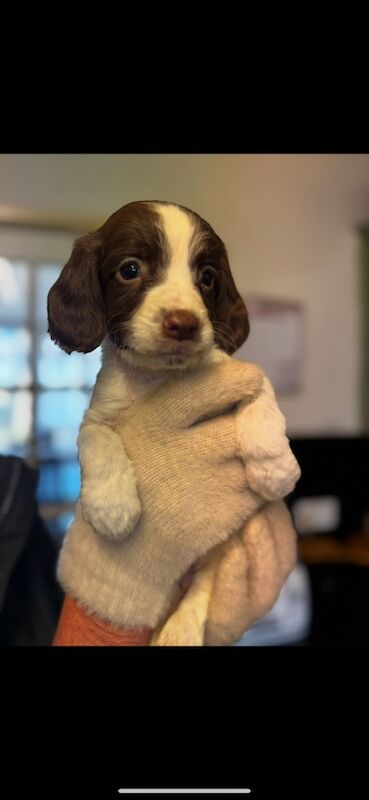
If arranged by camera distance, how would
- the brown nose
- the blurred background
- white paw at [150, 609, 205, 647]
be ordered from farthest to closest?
the blurred background
white paw at [150, 609, 205, 647]
the brown nose

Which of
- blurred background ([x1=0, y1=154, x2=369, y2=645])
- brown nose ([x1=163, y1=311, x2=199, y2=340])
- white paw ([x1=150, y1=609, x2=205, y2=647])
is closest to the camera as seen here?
brown nose ([x1=163, y1=311, x2=199, y2=340])

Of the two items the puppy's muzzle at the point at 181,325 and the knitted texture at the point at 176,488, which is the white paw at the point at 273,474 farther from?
the puppy's muzzle at the point at 181,325

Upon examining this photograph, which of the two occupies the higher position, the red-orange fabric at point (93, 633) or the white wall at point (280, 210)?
the white wall at point (280, 210)

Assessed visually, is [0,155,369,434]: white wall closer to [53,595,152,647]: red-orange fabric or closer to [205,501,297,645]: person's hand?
[205,501,297,645]: person's hand
